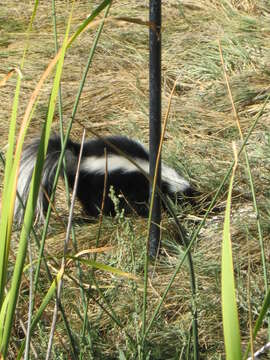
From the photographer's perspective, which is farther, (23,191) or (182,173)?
(182,173)

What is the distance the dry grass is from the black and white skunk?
16 cm

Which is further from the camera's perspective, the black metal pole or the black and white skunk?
the black and white skunk

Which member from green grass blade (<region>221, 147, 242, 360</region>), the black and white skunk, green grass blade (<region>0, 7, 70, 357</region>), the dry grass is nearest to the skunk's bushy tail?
the black and white skunk

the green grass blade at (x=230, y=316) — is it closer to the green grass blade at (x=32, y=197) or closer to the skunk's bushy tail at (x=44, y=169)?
the green grass blade at (x=32, y=197)

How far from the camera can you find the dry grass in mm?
3461

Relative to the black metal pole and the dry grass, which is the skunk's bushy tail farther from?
the black metal pole

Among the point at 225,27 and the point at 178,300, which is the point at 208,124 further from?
the point at 178,300

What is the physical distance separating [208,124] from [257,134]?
1.39 ft

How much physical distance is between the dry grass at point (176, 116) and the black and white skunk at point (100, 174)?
16 cm

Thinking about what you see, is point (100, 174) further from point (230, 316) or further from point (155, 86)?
point (230, 316)

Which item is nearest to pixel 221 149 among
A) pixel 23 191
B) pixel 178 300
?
pixel 23 191

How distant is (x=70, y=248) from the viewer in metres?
4.23

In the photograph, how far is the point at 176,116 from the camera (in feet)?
19.2

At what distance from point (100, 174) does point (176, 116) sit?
0.84 m
